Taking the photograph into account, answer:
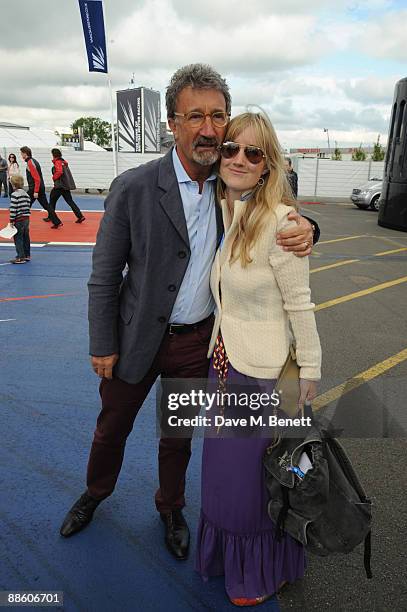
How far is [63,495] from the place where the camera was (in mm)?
2545

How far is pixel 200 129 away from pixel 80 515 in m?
→ 1.83

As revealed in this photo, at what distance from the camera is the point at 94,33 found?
443 inches

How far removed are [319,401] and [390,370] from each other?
99 centimetres

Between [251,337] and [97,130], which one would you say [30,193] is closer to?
[251,337]

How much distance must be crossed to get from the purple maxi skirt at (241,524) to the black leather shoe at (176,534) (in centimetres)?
18

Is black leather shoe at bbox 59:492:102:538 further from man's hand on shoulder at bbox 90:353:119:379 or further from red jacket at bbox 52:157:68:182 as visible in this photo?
red jacket at bbox 52:157:68:182

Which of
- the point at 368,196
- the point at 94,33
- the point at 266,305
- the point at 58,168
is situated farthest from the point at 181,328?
the point at 368,196

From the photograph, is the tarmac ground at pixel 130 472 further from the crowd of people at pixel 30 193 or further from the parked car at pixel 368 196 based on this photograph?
the parked car at pixel 368 196

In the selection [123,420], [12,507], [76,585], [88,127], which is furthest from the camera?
[88,127]

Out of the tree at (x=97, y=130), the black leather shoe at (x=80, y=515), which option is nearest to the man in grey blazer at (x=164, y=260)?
the black leather shoe at (x=80, y=515)

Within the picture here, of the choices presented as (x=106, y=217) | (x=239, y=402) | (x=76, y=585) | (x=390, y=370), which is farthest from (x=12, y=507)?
(x=390, y=370)

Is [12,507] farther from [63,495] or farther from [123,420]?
[123,420]

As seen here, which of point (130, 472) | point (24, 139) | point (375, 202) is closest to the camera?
point (130, 472)

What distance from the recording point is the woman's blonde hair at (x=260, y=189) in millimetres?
1729
